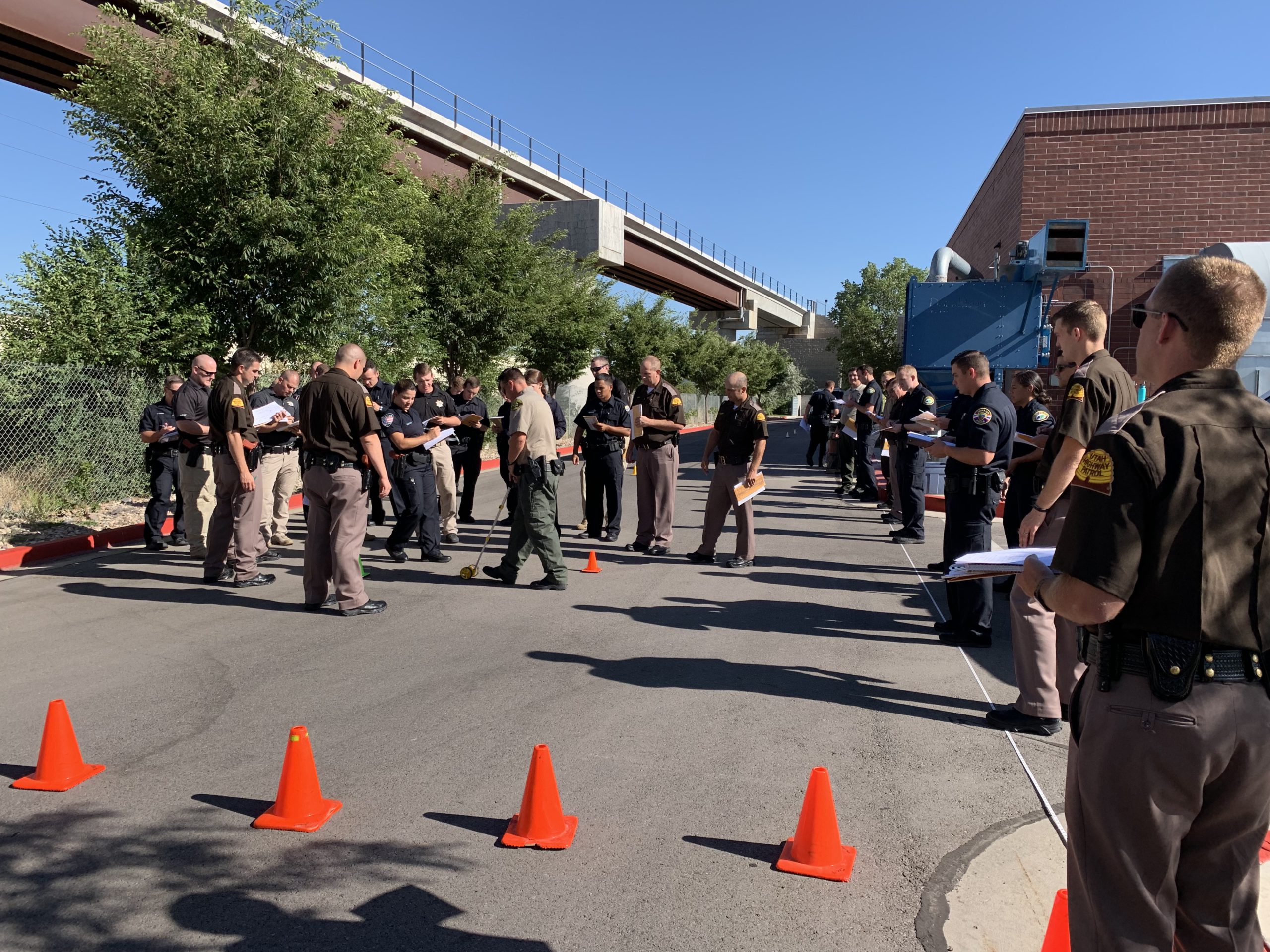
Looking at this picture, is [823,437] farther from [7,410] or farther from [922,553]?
[7,410]

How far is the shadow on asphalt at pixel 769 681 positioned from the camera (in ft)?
17.6

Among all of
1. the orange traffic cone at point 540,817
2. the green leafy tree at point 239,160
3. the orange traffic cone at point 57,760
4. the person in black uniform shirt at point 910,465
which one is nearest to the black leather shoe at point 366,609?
the orange traffic cone at point 57,760

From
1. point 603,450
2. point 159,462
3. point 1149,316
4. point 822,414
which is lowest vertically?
point 159,462

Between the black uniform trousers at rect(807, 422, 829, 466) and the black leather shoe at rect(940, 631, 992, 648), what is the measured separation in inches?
555

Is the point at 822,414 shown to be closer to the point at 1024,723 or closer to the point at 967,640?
the point at 967,640

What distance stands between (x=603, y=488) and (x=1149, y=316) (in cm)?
911

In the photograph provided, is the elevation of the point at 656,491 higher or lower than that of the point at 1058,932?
higher

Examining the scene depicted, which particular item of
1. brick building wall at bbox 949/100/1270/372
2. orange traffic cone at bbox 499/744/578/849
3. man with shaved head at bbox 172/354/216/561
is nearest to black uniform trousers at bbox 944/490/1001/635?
orange traffic cone at bbox 499/744/578/849

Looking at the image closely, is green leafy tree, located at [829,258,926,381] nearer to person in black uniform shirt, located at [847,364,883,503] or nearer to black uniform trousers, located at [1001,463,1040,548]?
person in black uniform shirt, located at [847,364,883,503]

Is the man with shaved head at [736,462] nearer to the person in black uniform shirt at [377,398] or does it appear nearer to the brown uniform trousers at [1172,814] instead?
the person in black uniform shirt at [377,398]

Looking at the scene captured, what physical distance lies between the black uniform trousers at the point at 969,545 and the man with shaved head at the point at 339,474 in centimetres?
451

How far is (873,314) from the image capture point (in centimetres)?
4612

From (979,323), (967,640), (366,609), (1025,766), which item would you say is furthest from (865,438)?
(1025,766)

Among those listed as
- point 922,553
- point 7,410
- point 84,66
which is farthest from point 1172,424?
point 84,66
